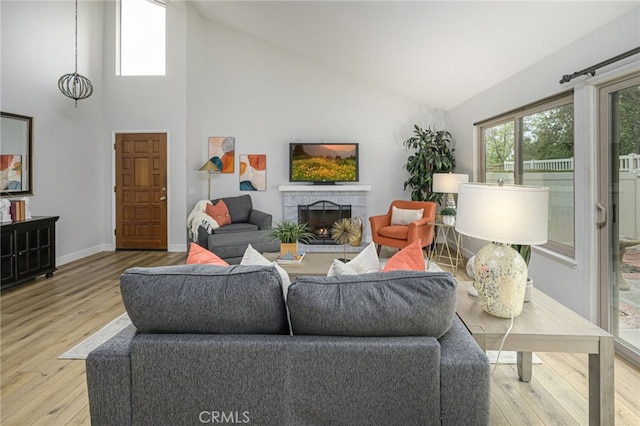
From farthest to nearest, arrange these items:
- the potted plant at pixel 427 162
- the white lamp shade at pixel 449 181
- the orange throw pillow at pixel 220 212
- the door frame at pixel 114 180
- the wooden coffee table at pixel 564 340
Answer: the door frame at pixel 114 180
the potted plant at pixel 427 162
the orange throw pillow at pixel 220 212
the white lamp shade at pixel 449 181
the wooden coffee table at pixel 564 340

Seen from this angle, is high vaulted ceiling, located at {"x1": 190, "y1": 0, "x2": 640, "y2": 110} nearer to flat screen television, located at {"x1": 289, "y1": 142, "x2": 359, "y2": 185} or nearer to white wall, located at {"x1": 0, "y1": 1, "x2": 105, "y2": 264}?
flat screen television, located at {"x1": 289, "y1": 142, "x2": 359, "y2": 185}

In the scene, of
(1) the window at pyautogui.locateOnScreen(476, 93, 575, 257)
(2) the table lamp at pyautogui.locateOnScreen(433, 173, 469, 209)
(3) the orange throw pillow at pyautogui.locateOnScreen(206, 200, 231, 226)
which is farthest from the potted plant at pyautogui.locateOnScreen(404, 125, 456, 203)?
(3) the orange throw pillow at pyautogui.locateOnScreen(206, 200, 231, 226)

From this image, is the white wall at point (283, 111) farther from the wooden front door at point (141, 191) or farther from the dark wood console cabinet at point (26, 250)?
the dark wood console cabinet at point (26, 250)

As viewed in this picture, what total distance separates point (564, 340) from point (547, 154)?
264 centimetres

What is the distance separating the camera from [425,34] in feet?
12.7

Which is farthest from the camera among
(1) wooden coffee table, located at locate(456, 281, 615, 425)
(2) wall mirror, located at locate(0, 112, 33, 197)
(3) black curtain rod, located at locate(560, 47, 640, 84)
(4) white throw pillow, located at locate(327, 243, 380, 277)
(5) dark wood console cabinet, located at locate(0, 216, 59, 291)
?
(2) wall mirror, located at locate(0, 112, 33, 197)

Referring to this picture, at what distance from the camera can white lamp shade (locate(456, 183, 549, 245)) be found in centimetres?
150

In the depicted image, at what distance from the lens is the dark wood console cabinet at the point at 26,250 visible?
3805 millimetres

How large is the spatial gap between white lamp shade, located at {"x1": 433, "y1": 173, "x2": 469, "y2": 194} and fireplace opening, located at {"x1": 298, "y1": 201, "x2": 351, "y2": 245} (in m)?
1.75

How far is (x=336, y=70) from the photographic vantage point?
21.1ft

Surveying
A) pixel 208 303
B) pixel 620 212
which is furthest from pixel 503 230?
pixel 620 212

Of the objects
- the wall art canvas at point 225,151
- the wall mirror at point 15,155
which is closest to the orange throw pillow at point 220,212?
the wall art canvas at point 225,151

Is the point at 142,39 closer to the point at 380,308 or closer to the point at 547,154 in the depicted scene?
the point at 547,154

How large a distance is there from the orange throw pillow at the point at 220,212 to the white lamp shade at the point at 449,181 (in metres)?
3.14
